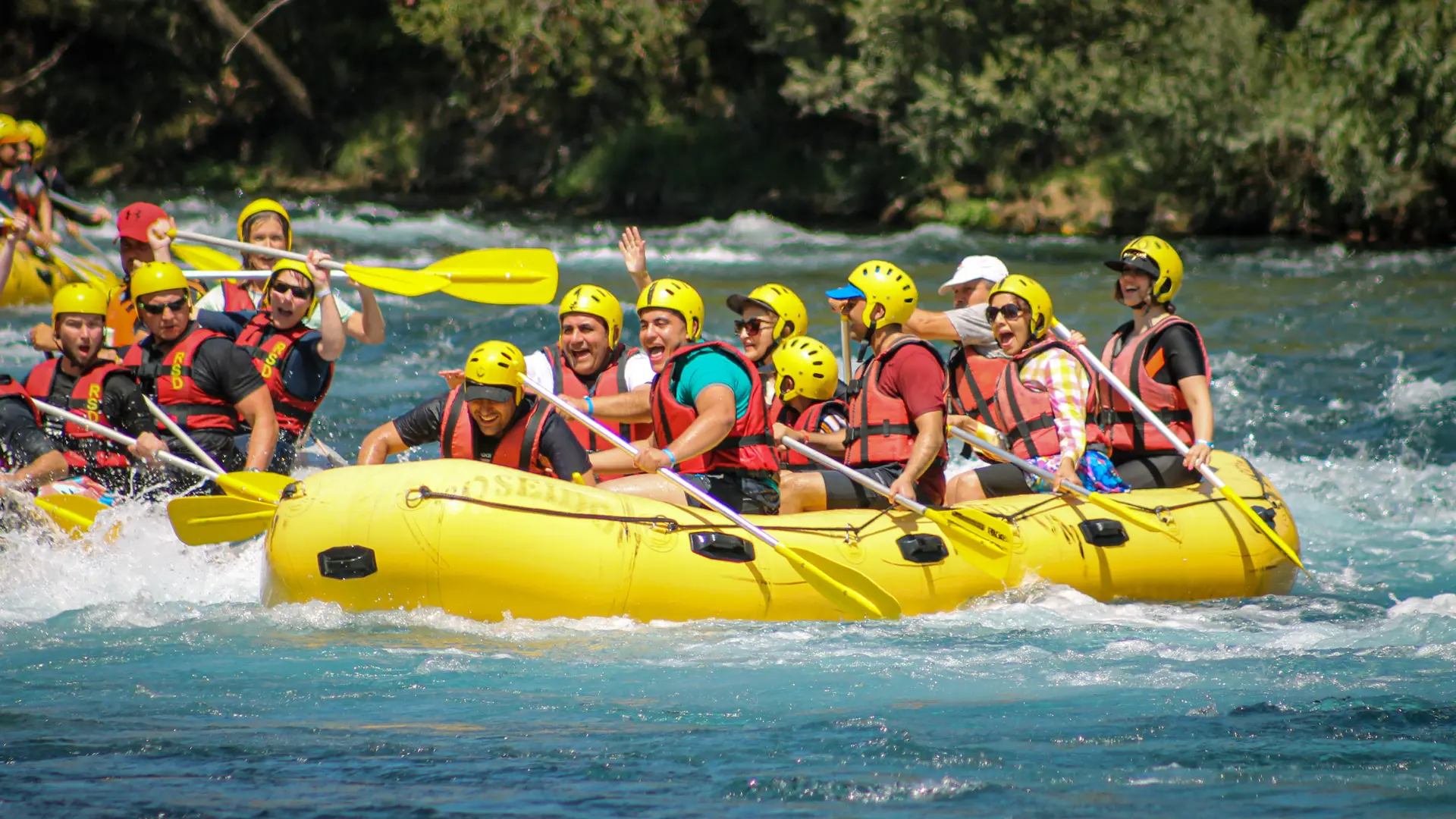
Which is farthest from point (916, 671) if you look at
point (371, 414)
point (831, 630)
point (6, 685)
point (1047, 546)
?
point (371, 414)

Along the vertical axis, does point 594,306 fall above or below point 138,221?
below

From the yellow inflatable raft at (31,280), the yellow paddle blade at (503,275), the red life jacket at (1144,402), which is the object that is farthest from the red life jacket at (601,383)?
the yellow inflatable raft at (31,280)

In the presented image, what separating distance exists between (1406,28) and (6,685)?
56.9ft

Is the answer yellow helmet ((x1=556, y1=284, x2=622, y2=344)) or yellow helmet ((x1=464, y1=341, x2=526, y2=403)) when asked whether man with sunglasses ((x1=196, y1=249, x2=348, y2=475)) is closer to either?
yellow helmet ((x1=556, y1=284, x2=622, y2=344))

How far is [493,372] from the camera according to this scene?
6035 mm

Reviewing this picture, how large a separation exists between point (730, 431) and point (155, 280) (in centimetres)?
280

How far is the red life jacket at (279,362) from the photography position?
722cm

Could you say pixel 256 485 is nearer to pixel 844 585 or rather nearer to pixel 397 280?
pixel 397 280

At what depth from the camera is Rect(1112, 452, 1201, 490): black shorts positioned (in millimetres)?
7328

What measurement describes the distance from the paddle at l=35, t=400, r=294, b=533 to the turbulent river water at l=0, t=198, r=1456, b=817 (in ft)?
1.33

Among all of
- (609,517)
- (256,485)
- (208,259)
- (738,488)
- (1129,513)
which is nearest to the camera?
(609,517)

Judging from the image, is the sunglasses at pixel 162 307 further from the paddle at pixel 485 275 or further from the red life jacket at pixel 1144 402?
the red life jacket at pixel 1144 402

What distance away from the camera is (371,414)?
1116 centimetres

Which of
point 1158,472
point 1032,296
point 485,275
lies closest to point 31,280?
point 485,275
